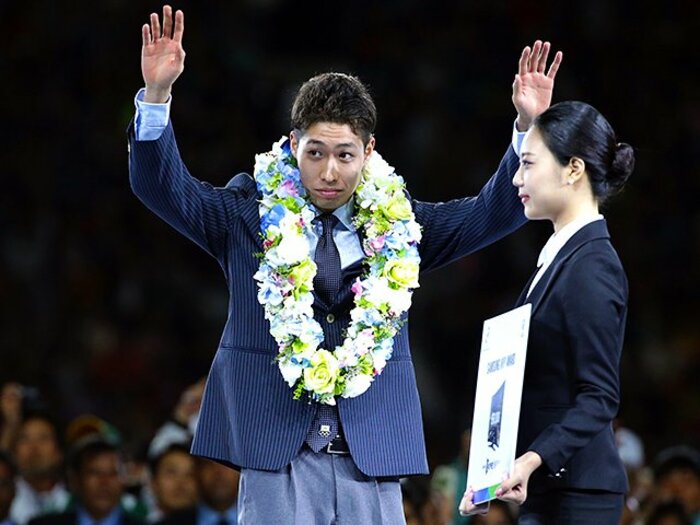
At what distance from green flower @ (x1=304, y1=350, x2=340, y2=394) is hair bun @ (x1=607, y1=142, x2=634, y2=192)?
94 centimetres

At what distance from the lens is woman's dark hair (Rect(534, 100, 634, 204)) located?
15.3ft

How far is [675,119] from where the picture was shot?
493 inches

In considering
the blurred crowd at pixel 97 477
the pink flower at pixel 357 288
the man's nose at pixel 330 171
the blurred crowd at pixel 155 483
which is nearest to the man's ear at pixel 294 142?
the man's nose at pixel 330 171

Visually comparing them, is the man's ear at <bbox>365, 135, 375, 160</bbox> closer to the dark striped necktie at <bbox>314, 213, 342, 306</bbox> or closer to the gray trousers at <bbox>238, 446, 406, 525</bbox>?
the dark striped necktie at <bbox>314, 213, 342, 306</bbox>

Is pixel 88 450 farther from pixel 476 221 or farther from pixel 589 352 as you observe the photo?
pixel 589 352

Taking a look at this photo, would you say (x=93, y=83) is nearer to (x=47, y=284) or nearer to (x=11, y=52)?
(x=11, y=52)

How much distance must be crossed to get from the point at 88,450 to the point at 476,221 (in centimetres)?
349

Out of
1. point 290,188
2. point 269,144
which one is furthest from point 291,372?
point 269,144

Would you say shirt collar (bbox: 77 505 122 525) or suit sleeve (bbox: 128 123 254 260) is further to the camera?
shirt collar (bbox: 77 505 122 525)

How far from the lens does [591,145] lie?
467 cm

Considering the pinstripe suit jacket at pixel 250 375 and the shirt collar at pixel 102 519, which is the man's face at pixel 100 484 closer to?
the shirt collar at pixel 102 519

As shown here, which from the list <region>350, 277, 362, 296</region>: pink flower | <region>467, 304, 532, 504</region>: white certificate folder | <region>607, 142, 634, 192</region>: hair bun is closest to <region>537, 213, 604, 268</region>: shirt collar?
<region>607, 142, 634, 192</region>: hair bun

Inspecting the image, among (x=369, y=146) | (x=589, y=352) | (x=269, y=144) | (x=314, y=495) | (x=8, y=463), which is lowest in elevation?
(x=314, y=495)

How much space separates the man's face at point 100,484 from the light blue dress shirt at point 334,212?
11.0 feet
